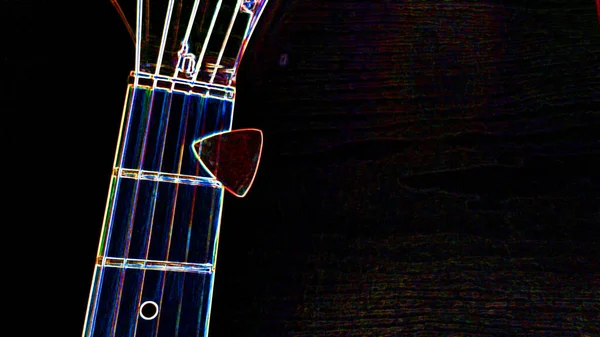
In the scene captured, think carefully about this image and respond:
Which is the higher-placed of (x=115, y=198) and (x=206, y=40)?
(x=206, y=40)

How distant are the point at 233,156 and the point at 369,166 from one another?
0.21 m

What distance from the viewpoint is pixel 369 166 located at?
28.0 inches

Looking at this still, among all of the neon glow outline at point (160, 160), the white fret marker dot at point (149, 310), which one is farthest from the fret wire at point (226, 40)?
the white fret marker dot at point (149, 310)

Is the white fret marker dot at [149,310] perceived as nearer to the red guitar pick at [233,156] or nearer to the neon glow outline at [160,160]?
the neon glow outline at [160,160]

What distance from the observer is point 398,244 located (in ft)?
2.26

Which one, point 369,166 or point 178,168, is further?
point 369,166

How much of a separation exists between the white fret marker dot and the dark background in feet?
0.27

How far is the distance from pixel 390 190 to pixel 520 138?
0.23 metres

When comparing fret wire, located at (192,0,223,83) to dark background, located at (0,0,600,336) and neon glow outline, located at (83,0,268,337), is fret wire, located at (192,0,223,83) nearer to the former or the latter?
neon glow outline, located at (83,0,268,337)

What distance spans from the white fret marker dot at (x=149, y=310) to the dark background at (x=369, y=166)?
83mm

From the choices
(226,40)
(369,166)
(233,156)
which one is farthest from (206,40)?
(369,166)

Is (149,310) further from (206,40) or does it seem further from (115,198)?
(206,40)

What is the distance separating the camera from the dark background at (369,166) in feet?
1.91

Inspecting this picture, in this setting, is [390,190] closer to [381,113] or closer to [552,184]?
[381,113]
